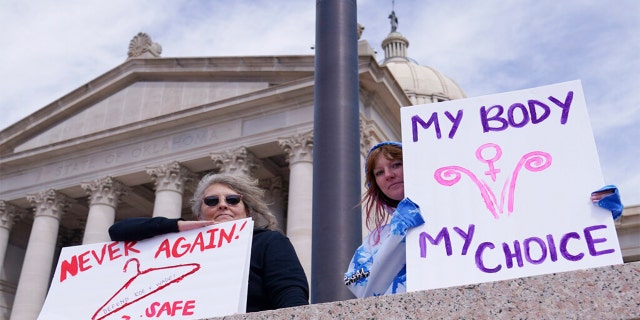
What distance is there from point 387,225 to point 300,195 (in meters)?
20.3

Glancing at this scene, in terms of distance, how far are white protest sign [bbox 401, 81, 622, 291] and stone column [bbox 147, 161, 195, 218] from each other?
25391 millimetres

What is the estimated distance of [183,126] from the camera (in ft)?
97.8

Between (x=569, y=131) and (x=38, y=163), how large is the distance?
1333 inches

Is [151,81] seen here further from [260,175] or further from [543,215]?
[543,215]

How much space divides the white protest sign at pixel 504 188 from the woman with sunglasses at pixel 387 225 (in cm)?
6

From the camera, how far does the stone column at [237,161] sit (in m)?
27.2

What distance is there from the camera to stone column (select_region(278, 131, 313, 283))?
78.0 ft

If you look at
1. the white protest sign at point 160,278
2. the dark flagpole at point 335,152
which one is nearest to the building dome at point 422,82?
the dark flagpole at point 335,152

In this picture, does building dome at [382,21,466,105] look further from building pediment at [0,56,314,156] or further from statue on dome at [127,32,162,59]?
building pediment at [0,56,314,156]

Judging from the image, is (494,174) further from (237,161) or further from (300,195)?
(237,161)

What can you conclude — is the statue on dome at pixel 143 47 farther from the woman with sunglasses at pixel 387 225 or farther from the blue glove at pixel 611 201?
the blue glove at pixel 611 201

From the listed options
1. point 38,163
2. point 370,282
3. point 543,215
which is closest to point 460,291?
point 543,215

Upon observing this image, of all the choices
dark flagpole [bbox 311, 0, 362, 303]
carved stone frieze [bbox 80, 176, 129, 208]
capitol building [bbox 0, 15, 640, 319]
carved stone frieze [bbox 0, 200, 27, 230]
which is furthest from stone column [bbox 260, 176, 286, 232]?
dark flagpole [bbox 311, 0, 362, 303]

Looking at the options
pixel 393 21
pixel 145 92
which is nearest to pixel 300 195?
pixel 145 92
